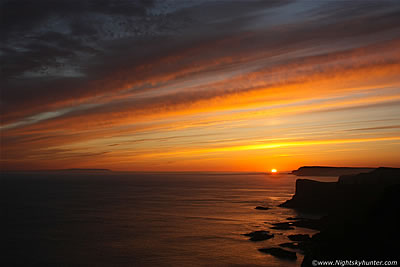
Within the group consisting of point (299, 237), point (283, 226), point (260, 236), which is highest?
point (299, 237)

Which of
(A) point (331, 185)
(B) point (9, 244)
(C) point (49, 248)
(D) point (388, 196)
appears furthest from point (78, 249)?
(A) point (331, 185)

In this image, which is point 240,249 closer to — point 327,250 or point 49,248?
point 327,250

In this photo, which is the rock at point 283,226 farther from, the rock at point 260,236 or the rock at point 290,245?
the rock at point 290,245

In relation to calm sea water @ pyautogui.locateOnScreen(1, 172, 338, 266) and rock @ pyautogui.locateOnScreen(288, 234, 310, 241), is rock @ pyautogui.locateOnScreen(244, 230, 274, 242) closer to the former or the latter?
calm sea water @ pyautogui.locateOnScreen(1, 172, 338, 266)

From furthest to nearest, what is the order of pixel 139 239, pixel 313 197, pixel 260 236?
pixel 313 197
pixel 139 239
pixel 260 236

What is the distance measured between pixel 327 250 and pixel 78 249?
33648mm

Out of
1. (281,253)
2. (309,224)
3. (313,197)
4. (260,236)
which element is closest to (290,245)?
(281,253)

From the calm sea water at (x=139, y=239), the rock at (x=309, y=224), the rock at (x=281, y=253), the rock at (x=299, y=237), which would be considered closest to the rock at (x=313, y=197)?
the calm sea water at (x=139, y=239)

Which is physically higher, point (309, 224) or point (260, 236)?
point (309, 224)

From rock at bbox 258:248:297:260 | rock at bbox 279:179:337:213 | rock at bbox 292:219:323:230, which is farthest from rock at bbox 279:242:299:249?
rock at bbox 279:179:337:213

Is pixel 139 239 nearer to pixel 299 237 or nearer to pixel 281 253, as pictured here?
pixel 281 253

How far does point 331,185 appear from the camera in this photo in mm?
72438

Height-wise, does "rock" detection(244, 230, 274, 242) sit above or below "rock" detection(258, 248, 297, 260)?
below

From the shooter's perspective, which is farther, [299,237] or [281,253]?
[299,237]
